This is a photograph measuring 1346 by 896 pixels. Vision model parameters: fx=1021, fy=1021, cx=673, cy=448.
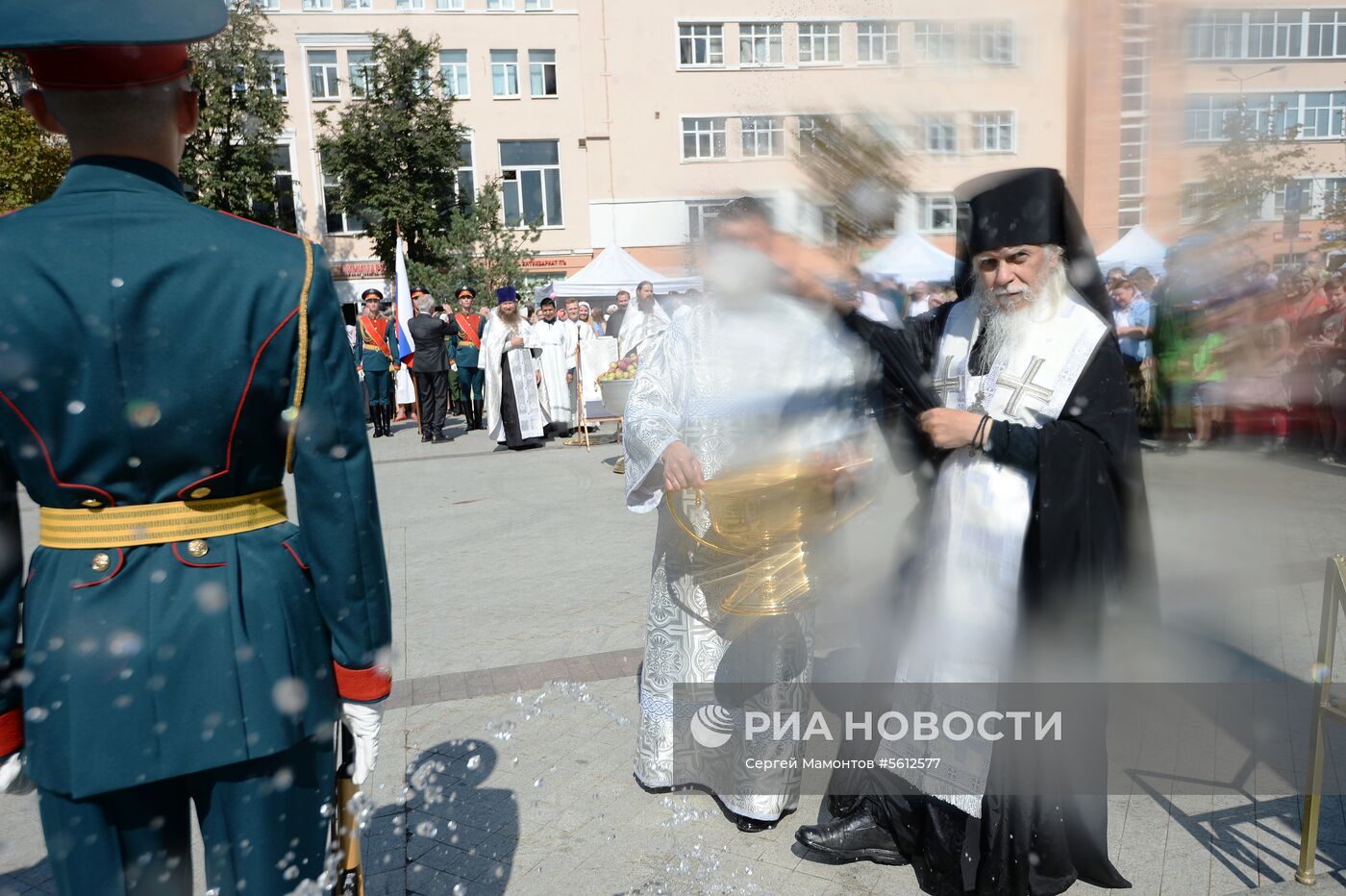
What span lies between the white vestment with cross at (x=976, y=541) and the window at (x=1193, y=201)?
849 mm

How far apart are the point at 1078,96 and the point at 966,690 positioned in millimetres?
1740

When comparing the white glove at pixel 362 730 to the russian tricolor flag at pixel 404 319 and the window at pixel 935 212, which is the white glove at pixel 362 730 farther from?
the russian tricolor flag at pixel 404 319

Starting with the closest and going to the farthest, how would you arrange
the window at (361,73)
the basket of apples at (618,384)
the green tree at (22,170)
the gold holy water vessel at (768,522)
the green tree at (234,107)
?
the green tree at (234,107), the gold holy water vessel at (768,522), the basket of apples at (618,384), the green tree at (22,170), the window at (361,73)

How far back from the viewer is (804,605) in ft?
11.4

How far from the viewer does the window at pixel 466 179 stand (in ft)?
78.0

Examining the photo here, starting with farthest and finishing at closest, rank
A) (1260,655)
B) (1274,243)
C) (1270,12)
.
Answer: (1260,655)
(1274,243)
(1270,12)

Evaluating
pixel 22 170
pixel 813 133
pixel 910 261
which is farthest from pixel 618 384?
pixel 22 170

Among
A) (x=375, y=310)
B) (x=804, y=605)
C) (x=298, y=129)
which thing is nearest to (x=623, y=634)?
(x=804, y=605)

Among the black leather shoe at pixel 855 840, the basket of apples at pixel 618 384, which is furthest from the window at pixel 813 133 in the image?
the basket of apples at pixel 618 384

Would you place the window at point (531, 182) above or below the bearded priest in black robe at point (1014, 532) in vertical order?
above

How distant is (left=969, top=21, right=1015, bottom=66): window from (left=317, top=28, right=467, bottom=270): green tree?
17.0 metres

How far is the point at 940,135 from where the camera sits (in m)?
2.08

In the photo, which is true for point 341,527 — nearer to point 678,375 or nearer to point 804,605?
point 678,375

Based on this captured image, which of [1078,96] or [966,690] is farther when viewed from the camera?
[966,690]
